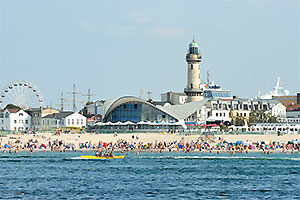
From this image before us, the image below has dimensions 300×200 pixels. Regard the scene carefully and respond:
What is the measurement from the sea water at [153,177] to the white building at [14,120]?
5524 cm

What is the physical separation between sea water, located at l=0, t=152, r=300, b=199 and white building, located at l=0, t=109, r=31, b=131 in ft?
181

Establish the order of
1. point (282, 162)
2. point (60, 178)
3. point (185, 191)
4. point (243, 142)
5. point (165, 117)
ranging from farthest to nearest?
point (165, 117)
point (243, 142)
point (282, 162)
point (60, 178)
point (185, 191)

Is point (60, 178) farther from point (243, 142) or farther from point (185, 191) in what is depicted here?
point (243, 142)

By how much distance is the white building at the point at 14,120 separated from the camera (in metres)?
137

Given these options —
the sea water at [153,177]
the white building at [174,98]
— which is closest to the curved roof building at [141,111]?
the white building at [174,98]

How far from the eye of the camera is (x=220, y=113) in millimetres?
137625

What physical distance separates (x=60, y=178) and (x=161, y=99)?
108m

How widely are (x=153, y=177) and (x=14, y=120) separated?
281 feet

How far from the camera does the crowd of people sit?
87481 mm

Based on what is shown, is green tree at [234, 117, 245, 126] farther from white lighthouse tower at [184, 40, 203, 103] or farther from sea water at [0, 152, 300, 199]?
sea water at [0, 152, 300, 199]

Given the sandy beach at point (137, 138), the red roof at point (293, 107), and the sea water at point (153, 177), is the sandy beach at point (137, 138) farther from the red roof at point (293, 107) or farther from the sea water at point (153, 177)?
the red roof at point (293, 107)

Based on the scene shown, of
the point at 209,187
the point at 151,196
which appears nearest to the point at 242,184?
the point at 209,187

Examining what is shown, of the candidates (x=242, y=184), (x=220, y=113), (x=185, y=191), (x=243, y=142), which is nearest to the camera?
(x=185, y=191)

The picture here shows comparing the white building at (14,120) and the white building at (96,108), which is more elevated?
the white building at (96,108)
